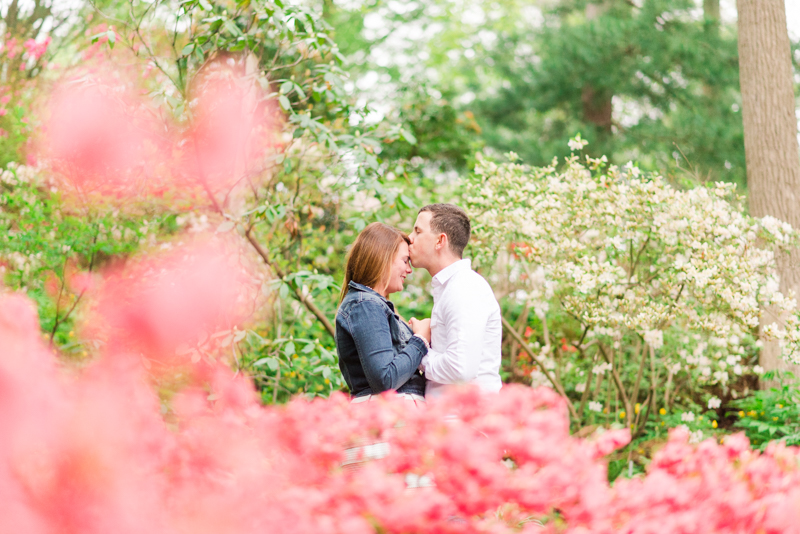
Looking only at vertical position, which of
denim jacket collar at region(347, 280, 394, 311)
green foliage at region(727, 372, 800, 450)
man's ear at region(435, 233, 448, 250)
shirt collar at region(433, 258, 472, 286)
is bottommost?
green foliage at region(727, 372, 800, 450)

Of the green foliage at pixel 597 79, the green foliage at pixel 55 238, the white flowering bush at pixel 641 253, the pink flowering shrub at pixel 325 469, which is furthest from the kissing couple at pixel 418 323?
the green foliage at pixel 597 79

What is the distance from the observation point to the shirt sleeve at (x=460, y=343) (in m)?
2.46

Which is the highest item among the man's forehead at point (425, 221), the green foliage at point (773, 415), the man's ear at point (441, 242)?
the man's forehead at point (425, 221)

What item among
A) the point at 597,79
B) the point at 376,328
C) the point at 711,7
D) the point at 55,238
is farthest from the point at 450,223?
the point at 711,7

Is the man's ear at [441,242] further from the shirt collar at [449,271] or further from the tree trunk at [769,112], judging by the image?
the tree trunk at [769,112]

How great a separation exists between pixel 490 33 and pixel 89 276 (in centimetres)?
1276

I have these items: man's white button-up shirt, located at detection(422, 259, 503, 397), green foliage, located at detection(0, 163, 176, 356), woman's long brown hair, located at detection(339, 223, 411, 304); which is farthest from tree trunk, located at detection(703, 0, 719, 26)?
woman's long brown hair, located at detection(339, 223, 411, 304)

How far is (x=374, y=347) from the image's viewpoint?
95.0 inches

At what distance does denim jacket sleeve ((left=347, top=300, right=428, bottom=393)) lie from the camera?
7.84 feet

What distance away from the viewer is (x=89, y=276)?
194 inches

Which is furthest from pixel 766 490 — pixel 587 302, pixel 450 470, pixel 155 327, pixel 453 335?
pixel 155 327

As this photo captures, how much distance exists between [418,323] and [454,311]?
0.41 meters

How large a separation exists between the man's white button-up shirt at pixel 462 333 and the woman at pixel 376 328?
0.08 m

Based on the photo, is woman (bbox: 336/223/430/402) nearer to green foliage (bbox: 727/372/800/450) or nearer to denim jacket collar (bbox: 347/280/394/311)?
denim jacket collar (bbox: 347/280/394/311)
